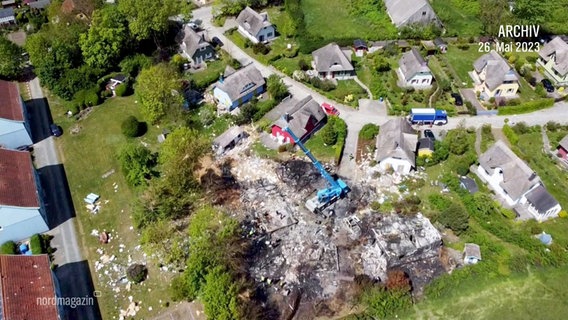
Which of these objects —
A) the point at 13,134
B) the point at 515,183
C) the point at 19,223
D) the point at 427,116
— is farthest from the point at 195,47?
the point at 515,183

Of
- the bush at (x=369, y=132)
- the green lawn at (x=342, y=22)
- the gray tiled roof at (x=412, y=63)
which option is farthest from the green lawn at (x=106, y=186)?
the gray tiled roof at (x=412, y=63)

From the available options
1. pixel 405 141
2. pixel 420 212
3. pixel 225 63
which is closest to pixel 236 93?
pixel 225 63

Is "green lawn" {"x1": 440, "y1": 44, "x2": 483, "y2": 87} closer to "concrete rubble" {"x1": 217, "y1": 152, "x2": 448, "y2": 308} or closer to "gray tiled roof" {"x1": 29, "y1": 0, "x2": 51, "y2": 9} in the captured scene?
"concrete rubble" {"x1": 217, "y1": 152, "x2": 448, "y2": 308}

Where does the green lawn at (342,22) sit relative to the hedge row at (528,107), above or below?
above

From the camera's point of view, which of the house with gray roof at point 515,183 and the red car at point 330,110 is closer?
the house with gray roof at point 515,183

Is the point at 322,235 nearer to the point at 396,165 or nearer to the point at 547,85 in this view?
the point at 396,165

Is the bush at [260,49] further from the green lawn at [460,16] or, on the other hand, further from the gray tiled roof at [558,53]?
the gray tiled roof at [558,53]

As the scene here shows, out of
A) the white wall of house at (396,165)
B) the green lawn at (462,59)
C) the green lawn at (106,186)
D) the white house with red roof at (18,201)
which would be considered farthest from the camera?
the green lawn at (462,59)
